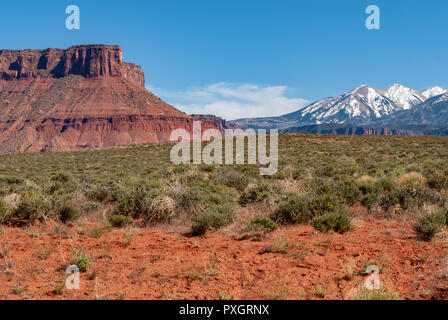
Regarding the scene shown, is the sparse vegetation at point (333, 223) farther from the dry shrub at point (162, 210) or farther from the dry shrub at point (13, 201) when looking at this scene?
the dry shrub at point (13, 201)

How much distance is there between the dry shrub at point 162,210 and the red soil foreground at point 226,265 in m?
1.25

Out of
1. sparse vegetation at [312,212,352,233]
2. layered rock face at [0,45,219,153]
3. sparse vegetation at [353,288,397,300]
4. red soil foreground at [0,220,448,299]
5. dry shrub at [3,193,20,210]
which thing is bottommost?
red soil foreground at [0,220,448,299]

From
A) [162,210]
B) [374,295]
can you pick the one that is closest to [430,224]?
[374,295]

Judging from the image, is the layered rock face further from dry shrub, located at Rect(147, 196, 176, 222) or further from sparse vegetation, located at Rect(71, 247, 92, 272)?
sparse vegetation, located at Rect(71, 247, 92, 272)

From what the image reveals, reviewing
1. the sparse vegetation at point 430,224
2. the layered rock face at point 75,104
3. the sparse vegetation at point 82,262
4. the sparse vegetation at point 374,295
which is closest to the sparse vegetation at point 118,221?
the sparse vegetation at point 82,262

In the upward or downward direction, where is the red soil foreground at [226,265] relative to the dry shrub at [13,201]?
downward

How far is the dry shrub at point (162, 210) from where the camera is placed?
319 inches

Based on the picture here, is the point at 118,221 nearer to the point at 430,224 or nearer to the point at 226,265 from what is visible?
the point at 226,265

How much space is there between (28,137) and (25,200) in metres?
143

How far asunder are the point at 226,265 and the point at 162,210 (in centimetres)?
349

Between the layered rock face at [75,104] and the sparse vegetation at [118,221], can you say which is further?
the layered rock face at [75,104]

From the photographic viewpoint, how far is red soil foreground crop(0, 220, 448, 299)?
421 centimetres

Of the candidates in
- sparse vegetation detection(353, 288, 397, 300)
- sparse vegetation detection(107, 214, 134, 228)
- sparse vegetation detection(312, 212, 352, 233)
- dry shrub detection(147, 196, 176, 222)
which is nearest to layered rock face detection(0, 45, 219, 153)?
dry shrub detection(147, 196, 176, 222)

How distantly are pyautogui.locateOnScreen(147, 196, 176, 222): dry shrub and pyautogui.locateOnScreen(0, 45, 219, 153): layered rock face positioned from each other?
13714 cm
